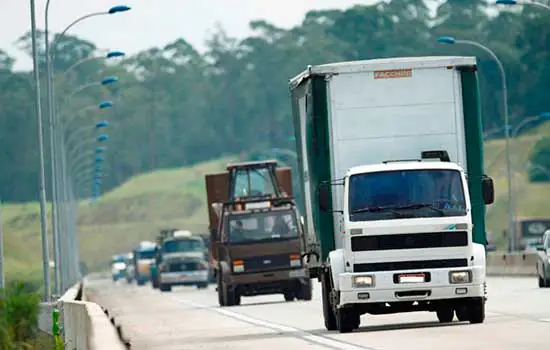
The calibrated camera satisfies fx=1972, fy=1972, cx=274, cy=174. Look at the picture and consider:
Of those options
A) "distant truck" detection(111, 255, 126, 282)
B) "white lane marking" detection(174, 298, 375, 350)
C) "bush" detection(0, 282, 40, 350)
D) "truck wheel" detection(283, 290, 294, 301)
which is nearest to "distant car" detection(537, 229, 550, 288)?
"truck wheel" detection(283, 290, 294, 301)

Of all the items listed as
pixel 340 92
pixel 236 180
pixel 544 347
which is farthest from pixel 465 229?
pixel 236 180

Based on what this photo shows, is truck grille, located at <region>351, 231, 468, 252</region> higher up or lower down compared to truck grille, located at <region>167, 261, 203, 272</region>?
higher up

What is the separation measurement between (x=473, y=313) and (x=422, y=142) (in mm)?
2557

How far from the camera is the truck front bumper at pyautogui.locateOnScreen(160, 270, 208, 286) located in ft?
275

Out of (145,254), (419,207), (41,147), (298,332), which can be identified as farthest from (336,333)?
(145,254)

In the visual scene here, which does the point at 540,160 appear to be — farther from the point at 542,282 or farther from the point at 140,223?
the point at 542,282

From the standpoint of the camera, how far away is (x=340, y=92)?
2802 centimetres

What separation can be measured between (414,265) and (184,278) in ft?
190

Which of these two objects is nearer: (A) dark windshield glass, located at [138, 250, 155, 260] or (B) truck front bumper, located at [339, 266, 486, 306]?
(B) truck front bumper, located at [339, 266, 486, 306]

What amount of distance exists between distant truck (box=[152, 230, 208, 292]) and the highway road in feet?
134

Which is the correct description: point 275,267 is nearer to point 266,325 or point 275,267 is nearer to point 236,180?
point 236,180

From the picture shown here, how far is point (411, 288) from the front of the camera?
26.5m

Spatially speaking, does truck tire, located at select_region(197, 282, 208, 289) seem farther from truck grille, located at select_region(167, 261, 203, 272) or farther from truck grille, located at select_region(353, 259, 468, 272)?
truck grille, located at select_region(353, 259, 468, 272)

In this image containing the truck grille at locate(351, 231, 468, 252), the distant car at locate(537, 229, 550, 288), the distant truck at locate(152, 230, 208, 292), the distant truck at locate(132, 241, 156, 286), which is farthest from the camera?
the distant truck at locate(132, 241, 156, 286)
